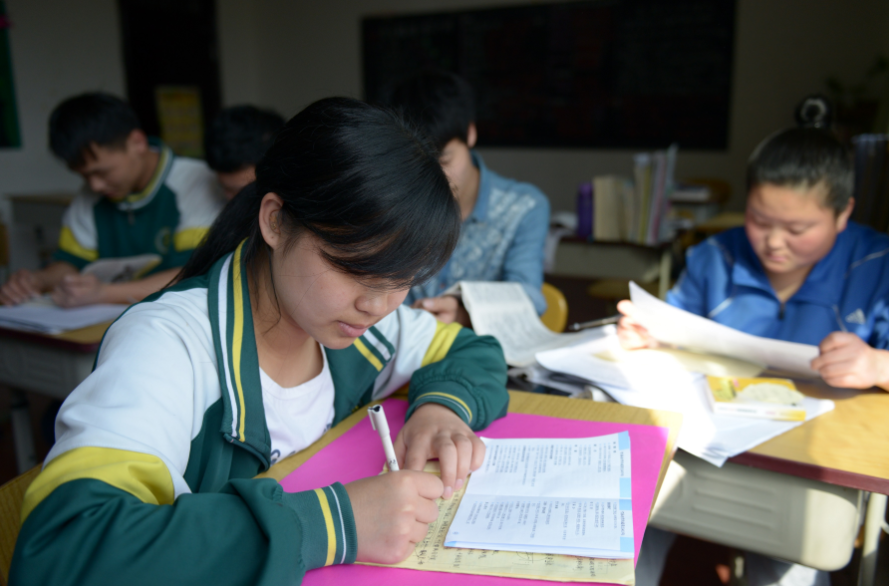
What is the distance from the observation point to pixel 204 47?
530cm

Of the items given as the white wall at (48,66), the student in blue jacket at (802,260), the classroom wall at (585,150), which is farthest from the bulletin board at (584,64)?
the student in blue jacket at (802,260)

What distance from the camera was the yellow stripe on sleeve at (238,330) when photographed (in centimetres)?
73

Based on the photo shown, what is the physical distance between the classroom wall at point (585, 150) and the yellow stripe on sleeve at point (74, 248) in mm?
1204

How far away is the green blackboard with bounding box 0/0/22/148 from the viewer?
3912 mm

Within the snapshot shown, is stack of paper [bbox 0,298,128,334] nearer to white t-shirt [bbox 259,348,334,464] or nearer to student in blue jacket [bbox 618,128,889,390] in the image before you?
white t-shirt [bbox 259,348,334,464]

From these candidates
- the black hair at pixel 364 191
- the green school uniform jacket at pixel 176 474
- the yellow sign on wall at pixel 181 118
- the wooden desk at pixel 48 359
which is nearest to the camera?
the green school uniform jacket at pixel 176 474

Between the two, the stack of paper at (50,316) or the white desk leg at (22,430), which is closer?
the stack of paper at (50,316)

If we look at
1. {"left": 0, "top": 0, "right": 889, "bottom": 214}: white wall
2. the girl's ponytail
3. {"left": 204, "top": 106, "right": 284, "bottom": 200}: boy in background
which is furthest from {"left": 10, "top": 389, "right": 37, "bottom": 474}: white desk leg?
{"left": 0, "top": 0, "right": 889, "bottom": 214}: white wall

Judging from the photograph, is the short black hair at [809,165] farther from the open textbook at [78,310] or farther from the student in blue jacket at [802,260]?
the open textbook at [78,310]

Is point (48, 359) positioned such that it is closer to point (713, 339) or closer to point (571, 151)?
point (713, 339)

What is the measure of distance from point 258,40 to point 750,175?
5.51 metres

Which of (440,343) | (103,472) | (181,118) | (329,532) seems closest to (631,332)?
(440,343)

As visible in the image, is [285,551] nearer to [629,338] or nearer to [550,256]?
[629,338]

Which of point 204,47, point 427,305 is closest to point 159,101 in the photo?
point 204,47
